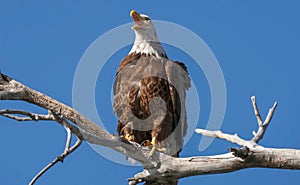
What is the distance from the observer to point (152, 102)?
6.82 meters

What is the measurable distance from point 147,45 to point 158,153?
242cm

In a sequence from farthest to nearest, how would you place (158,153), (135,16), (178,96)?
(135,16) < (178,96) < (158,153)

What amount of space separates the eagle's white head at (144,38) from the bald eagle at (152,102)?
301mm

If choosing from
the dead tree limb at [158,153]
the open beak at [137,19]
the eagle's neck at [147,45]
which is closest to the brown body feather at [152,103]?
the eagle's neck at [147,45]

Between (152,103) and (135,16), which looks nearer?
(152,103)

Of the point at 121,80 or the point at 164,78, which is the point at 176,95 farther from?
the point at 121,80

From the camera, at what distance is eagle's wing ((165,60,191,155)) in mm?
6980

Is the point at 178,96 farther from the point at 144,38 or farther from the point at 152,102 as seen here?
the point at 144,38

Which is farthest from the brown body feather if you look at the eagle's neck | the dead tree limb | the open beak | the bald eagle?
the dead tree limb

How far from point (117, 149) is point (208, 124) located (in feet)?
3.69

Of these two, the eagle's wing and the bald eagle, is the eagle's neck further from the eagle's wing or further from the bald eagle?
the eagle's wing

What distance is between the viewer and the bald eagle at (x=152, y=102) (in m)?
6.82

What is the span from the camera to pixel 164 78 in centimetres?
696

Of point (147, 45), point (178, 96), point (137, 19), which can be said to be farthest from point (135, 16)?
point (178, 96)
